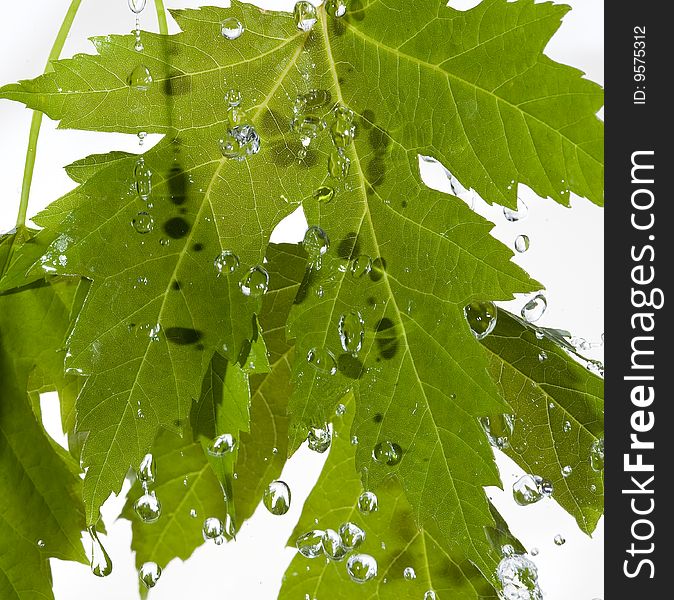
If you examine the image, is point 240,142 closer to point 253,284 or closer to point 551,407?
point 253,284

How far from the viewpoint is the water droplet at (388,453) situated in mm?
467

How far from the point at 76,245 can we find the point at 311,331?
147 millimetres

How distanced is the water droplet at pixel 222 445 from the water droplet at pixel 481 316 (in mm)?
175

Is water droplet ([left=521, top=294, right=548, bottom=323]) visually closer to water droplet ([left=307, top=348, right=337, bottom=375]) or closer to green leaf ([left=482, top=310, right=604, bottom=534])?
green leaf ([left=482, top=310, right=604, bottom=534])

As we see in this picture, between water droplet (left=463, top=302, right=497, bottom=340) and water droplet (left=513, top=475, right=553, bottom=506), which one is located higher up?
water droplet (left=463, top=302, right=497, bottom=340)

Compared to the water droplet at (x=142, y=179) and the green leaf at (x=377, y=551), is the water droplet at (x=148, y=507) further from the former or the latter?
the water droplet at (x=142, y=179)

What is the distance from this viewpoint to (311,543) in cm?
61

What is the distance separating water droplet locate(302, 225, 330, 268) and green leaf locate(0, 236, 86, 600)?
24 cm

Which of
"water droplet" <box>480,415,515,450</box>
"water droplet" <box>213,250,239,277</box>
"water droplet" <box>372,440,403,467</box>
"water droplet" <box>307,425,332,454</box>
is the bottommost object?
"water droplet" <box>372,440,403,467</box>

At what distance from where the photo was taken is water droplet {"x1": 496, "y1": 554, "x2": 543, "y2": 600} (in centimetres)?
55

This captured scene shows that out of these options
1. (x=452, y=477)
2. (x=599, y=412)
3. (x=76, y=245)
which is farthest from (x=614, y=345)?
(x=76, y=245)

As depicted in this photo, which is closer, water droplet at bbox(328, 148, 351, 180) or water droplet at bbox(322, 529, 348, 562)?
water droplet at bbox(328, 148, 351, 180)

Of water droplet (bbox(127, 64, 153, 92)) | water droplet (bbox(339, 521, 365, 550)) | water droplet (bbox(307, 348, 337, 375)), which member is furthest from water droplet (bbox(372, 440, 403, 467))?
water droplet (bbox(127, 64, 153, 92))

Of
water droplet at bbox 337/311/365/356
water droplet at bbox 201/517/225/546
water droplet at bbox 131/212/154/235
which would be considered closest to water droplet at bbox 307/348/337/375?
water droplet at bbox 337/311/365/356
